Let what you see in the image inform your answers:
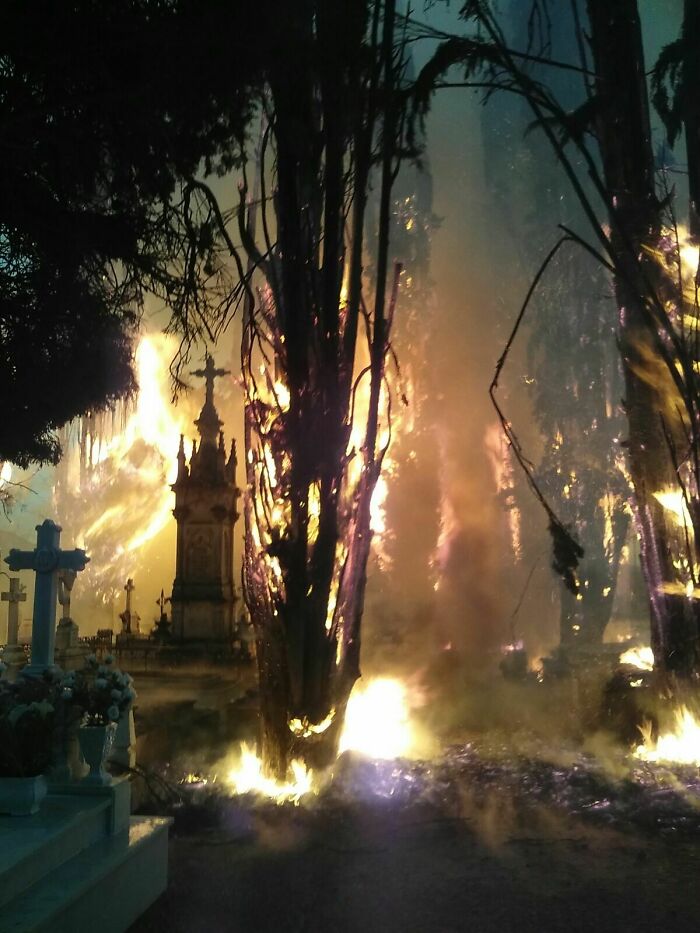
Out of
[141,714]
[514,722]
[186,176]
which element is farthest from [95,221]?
[514,722]

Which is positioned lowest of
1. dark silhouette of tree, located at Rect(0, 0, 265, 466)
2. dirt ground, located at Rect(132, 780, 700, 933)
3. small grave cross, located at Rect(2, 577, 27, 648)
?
dirt ground, located at Rect(132, 780, 700, 933)

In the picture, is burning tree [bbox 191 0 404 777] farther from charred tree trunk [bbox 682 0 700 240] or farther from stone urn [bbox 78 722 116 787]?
charred tree trunk [bbox 682 0 700 240]

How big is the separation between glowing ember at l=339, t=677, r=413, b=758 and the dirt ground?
5.44 feet

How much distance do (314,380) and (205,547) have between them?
428 inches

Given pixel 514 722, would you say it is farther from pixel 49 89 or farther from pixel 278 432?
pixel 49 89

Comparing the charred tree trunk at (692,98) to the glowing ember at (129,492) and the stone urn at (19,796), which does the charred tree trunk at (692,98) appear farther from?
the glowing ember at (129,492)

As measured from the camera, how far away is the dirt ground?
4.23m

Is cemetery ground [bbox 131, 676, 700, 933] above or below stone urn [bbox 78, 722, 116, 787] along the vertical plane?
below

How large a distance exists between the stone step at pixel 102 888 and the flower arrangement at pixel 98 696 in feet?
2.47

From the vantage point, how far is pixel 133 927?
13.8 feet

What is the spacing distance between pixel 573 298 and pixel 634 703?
32718 millimetres

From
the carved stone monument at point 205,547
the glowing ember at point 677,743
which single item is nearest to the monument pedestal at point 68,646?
the carved stone monument at point 205,547

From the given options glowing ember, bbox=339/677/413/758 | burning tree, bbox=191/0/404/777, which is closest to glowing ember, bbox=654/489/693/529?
burning tree, bbox=191/0/404/777

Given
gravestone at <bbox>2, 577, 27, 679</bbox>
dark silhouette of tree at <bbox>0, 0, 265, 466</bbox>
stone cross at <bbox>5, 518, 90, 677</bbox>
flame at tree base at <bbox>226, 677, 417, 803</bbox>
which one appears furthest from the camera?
gravestone at <bbox>2, 577, 27, 679</bbox>
